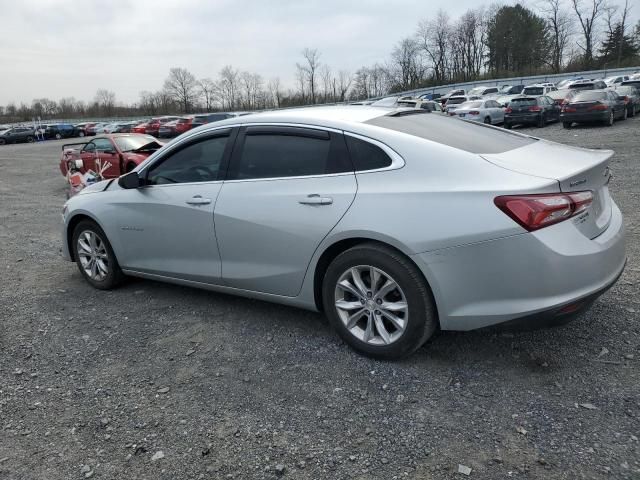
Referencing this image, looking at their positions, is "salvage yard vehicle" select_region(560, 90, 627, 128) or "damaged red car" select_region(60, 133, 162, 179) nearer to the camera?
"damaged red car" select_region(60, 133, 162, 179)

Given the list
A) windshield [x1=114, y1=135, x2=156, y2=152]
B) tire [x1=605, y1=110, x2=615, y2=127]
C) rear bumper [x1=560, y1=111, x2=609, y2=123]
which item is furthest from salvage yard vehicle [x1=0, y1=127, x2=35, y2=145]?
tire [x1=605, y1=110, x2=615, y2=127]

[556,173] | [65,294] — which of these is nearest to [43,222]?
[65,294]

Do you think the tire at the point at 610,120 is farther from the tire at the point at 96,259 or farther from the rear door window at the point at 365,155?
the tire at the point at 96,259

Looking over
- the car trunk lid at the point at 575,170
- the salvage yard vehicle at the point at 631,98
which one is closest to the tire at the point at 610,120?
the salvage yard vehicle at the point at 631,98

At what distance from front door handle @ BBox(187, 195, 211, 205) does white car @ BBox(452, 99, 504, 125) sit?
2092cm

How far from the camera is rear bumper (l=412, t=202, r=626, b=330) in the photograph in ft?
9.33

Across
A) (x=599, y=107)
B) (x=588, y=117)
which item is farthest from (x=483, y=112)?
(x=599, y=107)

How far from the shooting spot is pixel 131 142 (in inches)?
534

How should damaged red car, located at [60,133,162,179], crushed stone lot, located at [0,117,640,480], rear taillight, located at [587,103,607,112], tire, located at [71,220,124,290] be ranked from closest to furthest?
crushed stone lot, located at [0,117,640,480] < tire, located at [71,220,124,290] < damaged red car, located at [60,133,162,179] < rear taillight, located at [587,103,607,112]

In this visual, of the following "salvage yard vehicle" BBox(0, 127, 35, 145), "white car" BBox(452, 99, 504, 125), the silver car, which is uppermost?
"salvage yard vehicle" BBox(0, 127, 35, 145)

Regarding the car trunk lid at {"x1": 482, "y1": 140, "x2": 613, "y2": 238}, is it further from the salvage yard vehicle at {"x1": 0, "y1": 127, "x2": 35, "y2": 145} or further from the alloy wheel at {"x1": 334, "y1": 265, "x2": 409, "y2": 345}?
the salvage yard vehicle at {"x1": 0, "y1": 127, "x2": 35, "y2": 145}

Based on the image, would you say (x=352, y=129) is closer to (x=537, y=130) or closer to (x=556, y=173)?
(x=556, y=173)

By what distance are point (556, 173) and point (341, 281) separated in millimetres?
1452

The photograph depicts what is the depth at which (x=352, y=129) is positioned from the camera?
355 cm
